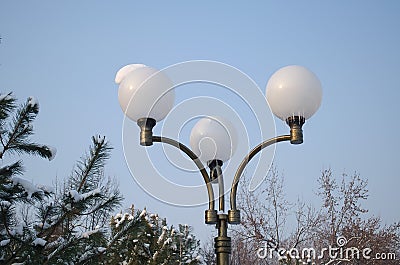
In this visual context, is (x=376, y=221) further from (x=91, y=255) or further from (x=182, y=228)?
(x=91, y=255)

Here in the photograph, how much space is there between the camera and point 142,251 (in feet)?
20.3

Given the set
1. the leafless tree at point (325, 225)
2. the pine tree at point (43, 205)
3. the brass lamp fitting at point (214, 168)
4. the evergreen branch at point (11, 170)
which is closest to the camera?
the pine tree at point (43, 205)

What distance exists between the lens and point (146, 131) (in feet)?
10.4

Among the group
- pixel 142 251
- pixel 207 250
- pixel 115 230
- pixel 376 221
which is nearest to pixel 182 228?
pixel 142 251

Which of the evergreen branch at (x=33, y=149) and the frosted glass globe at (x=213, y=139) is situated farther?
the frosted glass globe at (x=213, y=139)

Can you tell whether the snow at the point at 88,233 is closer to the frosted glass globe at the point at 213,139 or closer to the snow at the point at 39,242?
the snow at the point at 39,242

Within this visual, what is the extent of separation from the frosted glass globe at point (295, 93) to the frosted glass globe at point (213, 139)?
42 cm

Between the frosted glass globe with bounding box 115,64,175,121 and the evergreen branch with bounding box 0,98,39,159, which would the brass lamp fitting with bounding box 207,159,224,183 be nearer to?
the frosted glass globe with bounding box 115,64,175,121

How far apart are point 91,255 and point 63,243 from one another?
0.17m

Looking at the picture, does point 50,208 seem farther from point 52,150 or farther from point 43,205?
point 52,150

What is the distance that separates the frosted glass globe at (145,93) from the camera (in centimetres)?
311

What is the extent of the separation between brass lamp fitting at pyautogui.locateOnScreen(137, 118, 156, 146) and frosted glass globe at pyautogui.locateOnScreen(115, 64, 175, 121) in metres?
0.03

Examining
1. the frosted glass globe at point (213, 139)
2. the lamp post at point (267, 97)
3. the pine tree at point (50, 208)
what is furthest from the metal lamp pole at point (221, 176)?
the pine tree at point (50, 208)

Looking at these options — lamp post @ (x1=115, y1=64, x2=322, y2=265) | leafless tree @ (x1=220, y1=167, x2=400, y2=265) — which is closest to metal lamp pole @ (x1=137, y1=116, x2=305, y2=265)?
Answer: lamp post @ (x1=115, y1=64, x2=322, y2=265)
